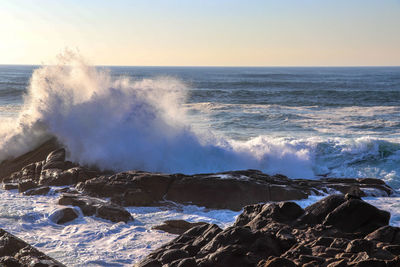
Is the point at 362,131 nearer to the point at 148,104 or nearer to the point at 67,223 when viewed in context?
the point at 148,104

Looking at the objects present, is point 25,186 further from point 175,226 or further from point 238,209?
point 238,209

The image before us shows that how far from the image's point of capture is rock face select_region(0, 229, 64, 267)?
19.5 feet

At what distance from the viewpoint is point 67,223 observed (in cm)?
847

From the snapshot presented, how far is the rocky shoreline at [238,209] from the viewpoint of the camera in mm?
5492

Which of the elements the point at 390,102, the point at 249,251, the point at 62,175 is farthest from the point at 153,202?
the point at 390,102

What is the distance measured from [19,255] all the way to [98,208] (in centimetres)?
268

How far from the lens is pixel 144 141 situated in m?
13.8

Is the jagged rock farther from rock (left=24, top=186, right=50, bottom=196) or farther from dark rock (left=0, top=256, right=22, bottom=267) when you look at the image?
dark rock (left=0, top=256, right=22, bottom=267)

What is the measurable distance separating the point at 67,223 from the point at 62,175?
2.88m

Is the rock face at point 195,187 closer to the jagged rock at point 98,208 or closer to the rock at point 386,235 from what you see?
the jagged rock at point 98,208

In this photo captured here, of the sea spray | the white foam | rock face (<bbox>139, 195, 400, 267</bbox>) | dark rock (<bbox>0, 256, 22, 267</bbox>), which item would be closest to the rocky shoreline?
rock face (<bbox>139, 195, 400, 267</bbox>)

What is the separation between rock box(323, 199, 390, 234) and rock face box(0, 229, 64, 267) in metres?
3.88

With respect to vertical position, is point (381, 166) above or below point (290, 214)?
below

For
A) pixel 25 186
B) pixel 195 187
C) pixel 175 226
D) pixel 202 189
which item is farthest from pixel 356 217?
pixel 25 186
